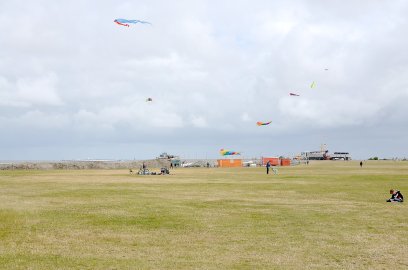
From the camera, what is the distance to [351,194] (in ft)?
121

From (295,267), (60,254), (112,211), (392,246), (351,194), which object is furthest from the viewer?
(351,194)

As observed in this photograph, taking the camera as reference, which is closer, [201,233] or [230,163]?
[201,233]

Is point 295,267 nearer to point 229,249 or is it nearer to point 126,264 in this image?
point 229,249

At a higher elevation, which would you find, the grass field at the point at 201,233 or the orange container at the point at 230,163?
the orange container at the point at 230,163

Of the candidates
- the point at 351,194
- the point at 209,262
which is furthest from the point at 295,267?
the point at 351,194

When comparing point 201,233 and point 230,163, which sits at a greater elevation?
point 230,163

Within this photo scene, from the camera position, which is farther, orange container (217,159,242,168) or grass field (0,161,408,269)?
orange container (217,159,242,168)

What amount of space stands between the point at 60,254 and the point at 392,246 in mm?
12114

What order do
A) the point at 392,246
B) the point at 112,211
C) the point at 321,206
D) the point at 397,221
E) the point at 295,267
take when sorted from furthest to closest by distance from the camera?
the point at 321,206 < the point at 112,211 < the point at 397,221 < the point at 392,246 < the point at 295,267

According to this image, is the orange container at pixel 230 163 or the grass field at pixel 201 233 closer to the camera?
the grass field at pixel 201 233

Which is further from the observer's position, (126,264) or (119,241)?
(119,241)

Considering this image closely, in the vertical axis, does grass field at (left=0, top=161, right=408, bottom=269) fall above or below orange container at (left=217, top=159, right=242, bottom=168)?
below

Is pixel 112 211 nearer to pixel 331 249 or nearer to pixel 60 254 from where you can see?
pixel 60 254

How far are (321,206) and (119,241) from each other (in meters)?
15.0
